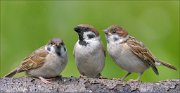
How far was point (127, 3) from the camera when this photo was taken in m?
9.48

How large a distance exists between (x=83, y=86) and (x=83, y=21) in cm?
314

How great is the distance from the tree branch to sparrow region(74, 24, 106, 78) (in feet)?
1.49

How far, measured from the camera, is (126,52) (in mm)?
6539

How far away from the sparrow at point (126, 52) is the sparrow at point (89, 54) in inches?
6.3

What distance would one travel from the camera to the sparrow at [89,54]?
618 centimetres

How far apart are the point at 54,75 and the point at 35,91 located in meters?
0.42

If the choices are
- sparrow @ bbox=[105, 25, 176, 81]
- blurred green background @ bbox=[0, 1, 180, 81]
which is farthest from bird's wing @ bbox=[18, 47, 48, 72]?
blurred green background @ bbox=[0, 1, 180, 81]

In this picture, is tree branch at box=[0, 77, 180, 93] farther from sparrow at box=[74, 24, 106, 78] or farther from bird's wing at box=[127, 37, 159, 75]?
bird's wing at box=[127, 37, 159, 75]

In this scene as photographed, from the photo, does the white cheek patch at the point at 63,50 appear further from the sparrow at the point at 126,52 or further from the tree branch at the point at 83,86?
the sparrow at the point at 126,52

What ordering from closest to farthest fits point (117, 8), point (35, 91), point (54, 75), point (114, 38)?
1. point (35, 91)
2. point (54, 75)
3. point (114, 38)
4. point (117, 8)

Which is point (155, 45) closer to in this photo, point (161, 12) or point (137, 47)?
point (161, 12)

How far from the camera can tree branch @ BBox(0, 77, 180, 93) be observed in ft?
18.3

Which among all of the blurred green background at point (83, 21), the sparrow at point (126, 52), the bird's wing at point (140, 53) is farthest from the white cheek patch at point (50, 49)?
the blurred green background at point (83, 21)

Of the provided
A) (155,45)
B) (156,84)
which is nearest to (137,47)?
(156,84)
